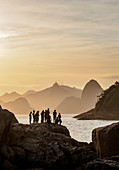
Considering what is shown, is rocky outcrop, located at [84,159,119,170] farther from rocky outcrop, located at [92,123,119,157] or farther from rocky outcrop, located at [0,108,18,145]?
rocky outcrop, located at [0,108,18,145]

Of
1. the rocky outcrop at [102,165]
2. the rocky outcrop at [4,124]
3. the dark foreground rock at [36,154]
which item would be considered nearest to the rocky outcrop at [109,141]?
the dark foreground rock at [36,154]

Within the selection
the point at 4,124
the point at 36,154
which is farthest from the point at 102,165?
the point at 4,124

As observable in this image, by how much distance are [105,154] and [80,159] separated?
3587mm

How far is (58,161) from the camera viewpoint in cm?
2516

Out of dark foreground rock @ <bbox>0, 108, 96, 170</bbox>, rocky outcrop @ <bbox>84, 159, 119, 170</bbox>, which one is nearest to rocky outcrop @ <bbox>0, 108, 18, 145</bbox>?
dark foreground rock @ <bbox>0, 108, 96, 170</bbox>

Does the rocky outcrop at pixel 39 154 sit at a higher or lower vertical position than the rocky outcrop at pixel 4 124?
lower

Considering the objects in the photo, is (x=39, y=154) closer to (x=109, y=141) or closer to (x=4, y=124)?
(x=4, y=124)

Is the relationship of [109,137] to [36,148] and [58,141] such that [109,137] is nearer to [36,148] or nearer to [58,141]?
[58,141]

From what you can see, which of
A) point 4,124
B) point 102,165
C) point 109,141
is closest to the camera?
point 102,165

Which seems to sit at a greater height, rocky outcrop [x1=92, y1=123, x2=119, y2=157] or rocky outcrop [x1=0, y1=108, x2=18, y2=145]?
rocky outcrop [x1=0, y1=108, x2=18, y2=145]

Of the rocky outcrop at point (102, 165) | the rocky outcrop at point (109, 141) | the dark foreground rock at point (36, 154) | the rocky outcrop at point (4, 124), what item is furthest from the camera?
the rocky outcrop at point (109, 141)

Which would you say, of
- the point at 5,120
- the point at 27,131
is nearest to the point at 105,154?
the point at 27,131

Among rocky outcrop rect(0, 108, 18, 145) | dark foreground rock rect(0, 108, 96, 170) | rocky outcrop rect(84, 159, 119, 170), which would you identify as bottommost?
rocky outcrop rect(84, 159, 119, 170)

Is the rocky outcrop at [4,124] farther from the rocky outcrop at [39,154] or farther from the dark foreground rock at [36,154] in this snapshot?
the rocky outcrop at [39,154]
